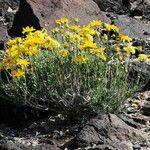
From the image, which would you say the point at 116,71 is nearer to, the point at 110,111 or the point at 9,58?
the point at 110,111

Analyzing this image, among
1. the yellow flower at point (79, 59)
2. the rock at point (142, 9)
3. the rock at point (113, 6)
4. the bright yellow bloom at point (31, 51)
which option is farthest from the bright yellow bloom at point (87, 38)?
the rock at point (113, 6)

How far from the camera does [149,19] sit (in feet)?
34.5

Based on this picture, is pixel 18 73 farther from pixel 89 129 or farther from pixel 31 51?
pixel 89 129

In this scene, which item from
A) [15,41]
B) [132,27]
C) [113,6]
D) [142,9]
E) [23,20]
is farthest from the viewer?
[113,6]

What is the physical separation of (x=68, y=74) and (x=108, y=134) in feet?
3.02

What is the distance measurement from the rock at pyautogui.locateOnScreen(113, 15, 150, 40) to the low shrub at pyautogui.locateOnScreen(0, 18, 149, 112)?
2716 mm

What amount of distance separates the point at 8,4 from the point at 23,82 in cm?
534

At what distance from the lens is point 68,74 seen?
19.1ft

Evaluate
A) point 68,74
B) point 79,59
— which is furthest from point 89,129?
point 68,74

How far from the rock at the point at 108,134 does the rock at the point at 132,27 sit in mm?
→ 3338

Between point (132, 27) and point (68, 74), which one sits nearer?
point (68, 74)

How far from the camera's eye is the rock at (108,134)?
16.7 ft

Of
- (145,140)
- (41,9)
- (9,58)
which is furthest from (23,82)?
(41,9)

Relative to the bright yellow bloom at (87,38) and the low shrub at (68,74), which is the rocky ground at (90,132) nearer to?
the low shrub at (68,74)
